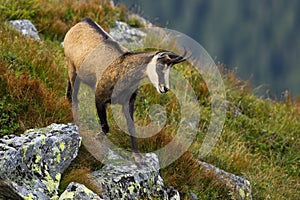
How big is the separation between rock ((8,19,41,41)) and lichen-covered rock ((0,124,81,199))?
15.7ft

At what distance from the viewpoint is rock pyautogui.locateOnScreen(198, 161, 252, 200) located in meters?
7.41

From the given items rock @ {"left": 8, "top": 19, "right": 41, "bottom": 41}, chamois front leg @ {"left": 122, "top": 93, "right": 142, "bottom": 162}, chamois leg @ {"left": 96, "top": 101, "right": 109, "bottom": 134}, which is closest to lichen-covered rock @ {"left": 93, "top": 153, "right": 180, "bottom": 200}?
chamois front leg @ {"left": 122, "top": 93, "right": 142, "bottom": 162}

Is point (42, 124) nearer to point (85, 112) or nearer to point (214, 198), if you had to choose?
point (85, 112)

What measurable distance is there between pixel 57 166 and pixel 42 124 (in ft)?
3.27

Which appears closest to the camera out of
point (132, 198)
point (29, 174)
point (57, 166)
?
point (29, 174)

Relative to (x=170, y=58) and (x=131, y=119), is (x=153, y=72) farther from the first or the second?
(x=131, y=119)

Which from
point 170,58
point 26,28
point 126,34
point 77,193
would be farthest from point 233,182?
point 126,34

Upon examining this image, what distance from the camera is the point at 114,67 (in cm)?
648

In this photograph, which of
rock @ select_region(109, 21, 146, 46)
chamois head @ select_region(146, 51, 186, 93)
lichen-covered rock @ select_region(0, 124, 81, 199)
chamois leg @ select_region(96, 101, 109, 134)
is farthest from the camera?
rock @ select_region(109, 21, 146, 46)

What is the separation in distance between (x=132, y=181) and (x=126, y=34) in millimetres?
7454

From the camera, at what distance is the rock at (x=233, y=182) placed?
24.3ft

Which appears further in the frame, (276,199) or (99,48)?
(276,199)

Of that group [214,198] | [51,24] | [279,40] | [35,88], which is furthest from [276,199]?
[279,40]

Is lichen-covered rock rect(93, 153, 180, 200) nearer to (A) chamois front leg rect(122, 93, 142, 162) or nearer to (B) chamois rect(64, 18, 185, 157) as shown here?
(A) chamois front leg rect(122, 93, 142, 162)
